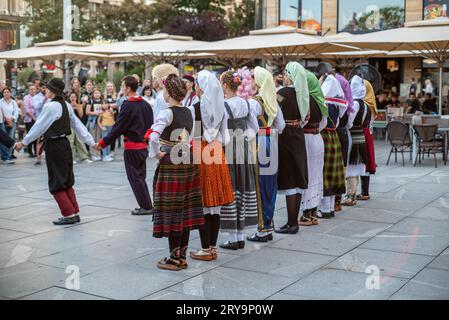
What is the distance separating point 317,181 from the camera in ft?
26.3

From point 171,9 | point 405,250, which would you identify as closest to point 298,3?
point 171,9

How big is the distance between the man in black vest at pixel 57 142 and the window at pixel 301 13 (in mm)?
23632

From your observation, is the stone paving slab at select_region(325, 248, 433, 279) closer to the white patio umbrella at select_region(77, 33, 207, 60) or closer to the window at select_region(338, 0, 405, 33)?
the white patio umbrella at select_region(77, 33, 207, 60)

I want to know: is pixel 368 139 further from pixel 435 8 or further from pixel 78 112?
pixel 435 8

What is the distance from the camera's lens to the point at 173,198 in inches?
229

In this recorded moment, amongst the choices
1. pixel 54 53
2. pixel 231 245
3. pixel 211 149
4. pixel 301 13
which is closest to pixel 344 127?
pixel 231 245

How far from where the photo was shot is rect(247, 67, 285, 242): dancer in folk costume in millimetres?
6836

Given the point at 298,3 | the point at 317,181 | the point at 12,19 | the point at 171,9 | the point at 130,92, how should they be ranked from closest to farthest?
the point at 317,181, the point at 130,92, the point at 298,3, the point at 12,19, the point at 171,9

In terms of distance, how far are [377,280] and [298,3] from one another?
87.0ft

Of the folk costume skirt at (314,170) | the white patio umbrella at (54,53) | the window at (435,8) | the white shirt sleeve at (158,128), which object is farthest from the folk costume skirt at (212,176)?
the window at (435,8)

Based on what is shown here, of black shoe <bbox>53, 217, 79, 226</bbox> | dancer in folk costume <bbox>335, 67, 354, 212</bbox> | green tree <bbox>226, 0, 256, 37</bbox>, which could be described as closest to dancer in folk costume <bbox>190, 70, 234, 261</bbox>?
black shoe <bbox>53, 217, 79, 226</bbox>

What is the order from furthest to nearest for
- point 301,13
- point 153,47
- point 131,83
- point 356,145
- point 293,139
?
point 301,13 < point 153,47 < point 356,145 < point 131,83 < point 293,139

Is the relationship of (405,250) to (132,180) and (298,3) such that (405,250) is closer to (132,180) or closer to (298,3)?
(132,180)

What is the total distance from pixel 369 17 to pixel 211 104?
24.8m
